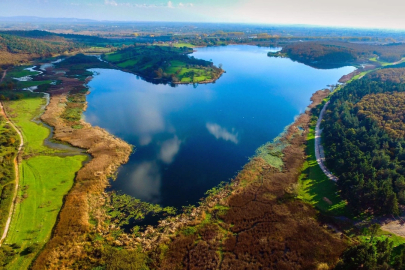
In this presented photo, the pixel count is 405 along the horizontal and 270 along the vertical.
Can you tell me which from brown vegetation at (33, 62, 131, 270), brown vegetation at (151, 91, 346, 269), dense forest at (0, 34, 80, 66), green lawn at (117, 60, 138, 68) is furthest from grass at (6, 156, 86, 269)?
dense forest at (0, 34, 80, 66)

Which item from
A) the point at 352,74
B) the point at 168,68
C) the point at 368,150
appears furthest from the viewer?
the point at 168,68

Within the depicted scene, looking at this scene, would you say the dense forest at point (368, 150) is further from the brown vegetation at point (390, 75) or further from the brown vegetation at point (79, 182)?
the brown vegetation at point (79, 182)

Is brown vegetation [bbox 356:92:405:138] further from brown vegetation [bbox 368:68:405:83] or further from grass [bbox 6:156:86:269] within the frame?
grass [bbox 6:156:86:269]

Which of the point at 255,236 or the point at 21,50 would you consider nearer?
the point at 255,236

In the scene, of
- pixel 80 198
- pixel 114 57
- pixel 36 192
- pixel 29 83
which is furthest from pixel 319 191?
pixel 114 57

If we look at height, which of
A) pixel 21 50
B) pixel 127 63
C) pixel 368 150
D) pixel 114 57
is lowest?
pixel 368 150

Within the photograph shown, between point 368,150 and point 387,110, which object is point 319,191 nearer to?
point 368,150

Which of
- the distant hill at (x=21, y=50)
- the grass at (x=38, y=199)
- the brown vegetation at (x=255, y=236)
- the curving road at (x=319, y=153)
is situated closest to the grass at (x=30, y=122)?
the grass at (x=38, y=199)
